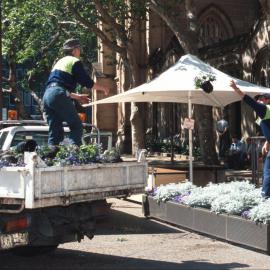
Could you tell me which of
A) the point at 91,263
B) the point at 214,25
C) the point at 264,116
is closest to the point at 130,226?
the point at 91,263

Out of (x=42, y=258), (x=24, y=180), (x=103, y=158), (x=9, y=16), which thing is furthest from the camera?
(x=9, y=16)

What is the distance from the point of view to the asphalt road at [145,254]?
750 cm

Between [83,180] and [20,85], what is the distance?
36814 millimetres

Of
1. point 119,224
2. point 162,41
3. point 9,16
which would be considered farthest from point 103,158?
point 162,41

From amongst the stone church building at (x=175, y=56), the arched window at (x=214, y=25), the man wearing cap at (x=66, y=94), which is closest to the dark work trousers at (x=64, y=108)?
the man wearing cap at (x=66, y=94)

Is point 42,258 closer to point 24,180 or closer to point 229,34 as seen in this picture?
point 24,180

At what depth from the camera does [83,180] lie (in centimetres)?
683

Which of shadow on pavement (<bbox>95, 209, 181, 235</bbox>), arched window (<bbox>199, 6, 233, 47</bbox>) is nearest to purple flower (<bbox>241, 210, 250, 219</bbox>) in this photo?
shadow on pavement (<bbox>95, 209, 181, 235</bbox>)

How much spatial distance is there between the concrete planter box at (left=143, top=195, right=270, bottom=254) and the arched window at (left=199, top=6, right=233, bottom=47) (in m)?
22.7

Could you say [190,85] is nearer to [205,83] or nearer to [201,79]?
[201,79]

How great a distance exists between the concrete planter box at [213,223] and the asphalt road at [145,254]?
0.81 feet

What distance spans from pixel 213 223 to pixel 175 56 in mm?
21053

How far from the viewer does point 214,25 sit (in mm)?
32688

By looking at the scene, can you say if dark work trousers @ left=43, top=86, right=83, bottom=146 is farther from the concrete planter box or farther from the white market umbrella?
the white market umbrella
